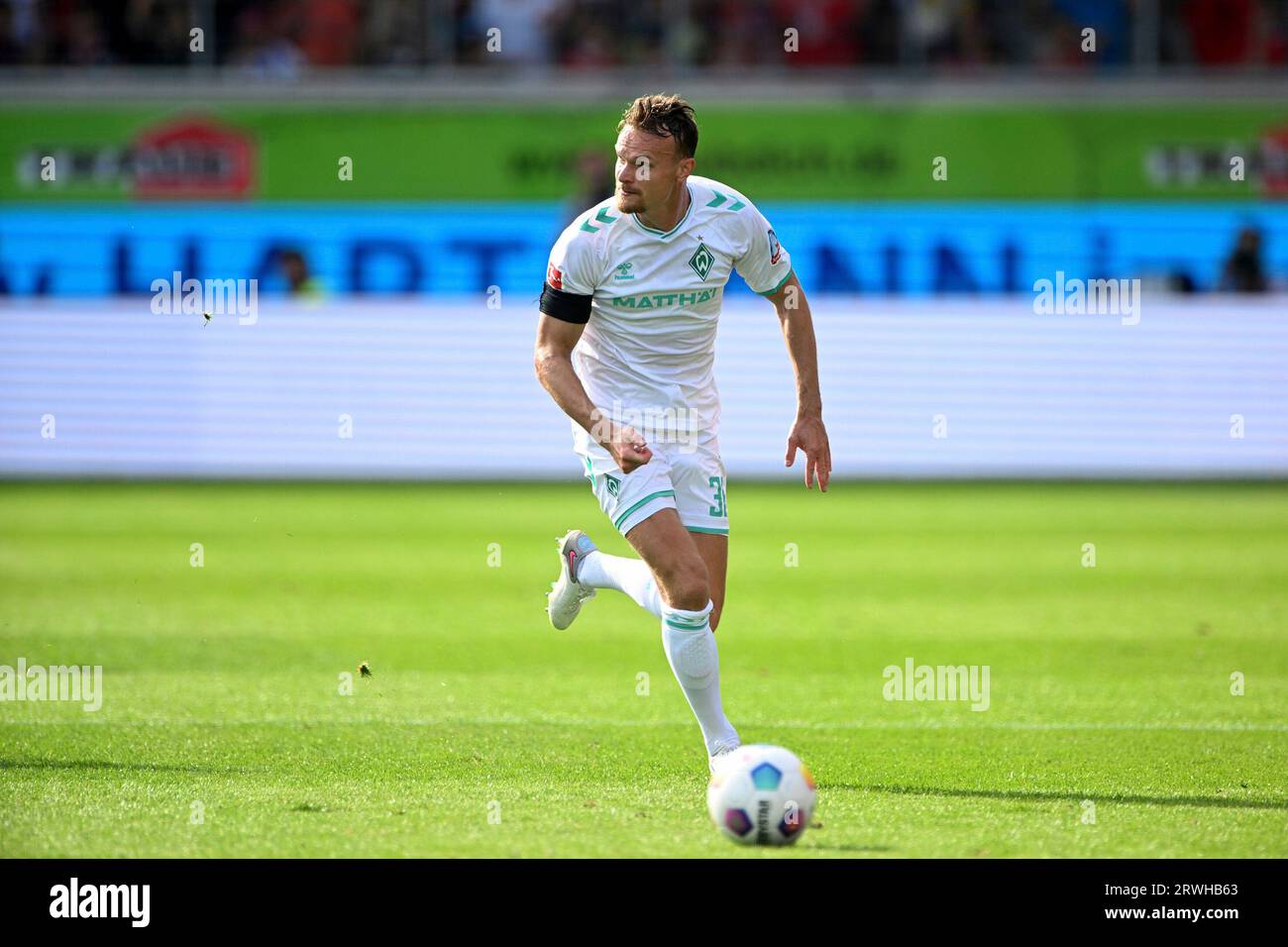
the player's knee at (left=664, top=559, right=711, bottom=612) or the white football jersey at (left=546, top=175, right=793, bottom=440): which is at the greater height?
the white football jersey at (left=546, top=175, right=793, bottom=440)

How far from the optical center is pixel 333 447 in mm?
20391

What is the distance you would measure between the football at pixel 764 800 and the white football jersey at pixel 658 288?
65.8 inches

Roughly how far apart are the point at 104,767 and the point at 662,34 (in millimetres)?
17718

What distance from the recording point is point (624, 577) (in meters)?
7.48

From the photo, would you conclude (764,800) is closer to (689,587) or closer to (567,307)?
(689,587)

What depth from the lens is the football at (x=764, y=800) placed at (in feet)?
18.9

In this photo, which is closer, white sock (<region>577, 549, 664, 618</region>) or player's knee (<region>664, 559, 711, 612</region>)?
player's knee (<region>664, 559, 711, 612</region>)

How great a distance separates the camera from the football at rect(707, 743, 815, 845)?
5.76m

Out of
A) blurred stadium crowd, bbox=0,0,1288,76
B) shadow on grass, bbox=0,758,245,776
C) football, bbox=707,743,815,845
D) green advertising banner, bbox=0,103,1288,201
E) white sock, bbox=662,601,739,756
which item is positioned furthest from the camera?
green advertising banner, bbox=0,103,1288,201

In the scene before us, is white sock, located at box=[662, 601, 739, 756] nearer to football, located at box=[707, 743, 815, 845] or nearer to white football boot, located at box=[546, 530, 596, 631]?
football, located at box=[707, 743, 815, 845]

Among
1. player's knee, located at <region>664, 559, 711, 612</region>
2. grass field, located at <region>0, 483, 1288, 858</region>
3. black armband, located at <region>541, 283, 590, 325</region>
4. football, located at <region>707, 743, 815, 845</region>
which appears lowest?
grass field, located at <region>0, 483, 1288, 858</region>

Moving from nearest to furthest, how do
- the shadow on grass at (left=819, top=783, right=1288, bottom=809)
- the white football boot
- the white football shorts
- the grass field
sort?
the grass field → the shadow on grass at (left=819, top=783, right=1288, bottom=809) → the white football shorts → the white football boot

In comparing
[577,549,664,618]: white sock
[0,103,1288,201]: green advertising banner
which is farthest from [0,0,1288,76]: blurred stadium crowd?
[577,549,664,618]: white sock

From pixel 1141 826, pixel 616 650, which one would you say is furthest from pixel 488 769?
pixel 616 650
